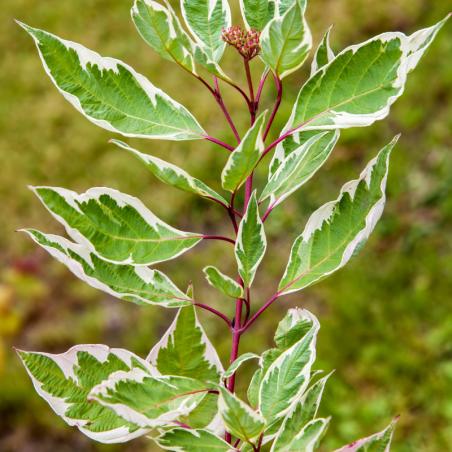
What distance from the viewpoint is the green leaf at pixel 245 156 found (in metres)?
0.55

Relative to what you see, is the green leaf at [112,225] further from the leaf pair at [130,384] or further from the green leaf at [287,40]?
the green leaf at [287,40]

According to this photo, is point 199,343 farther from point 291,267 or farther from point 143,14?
point 143,14

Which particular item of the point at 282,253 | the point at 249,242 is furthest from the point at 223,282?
the point at 282,253

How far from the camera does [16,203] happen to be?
9.75ft

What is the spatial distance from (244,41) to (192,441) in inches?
19.0

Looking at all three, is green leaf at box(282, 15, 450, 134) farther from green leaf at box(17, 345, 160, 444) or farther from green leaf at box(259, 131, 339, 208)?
green leaf at box(17, 345, 160, 444)

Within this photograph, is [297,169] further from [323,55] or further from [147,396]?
[147,396]

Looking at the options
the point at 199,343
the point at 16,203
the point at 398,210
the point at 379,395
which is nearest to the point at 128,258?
the point at 199,343

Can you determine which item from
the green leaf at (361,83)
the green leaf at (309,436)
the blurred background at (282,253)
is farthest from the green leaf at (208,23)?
the blurred background at (282,253)

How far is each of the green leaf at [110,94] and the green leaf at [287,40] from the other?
143mm

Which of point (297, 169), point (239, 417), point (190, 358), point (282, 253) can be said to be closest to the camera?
point (239, 417)

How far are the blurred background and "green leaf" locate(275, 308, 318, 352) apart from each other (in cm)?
131

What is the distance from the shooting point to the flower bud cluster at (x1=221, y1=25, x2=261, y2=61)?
25.2 inches

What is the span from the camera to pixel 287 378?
631mm
